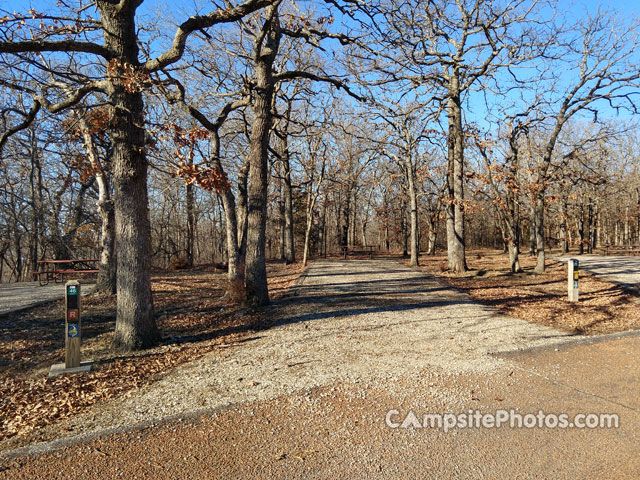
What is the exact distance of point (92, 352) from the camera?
5895 mm

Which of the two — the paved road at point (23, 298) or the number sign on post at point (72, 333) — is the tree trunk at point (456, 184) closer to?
the number sign on post at point (72, 333)

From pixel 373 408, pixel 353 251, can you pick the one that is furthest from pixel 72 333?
pixel 353 251

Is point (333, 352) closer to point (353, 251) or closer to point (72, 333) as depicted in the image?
point (72, 333)

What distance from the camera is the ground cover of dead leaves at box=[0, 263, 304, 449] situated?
4109 millimetres

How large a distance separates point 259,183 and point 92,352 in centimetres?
482

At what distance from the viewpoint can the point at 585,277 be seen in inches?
571

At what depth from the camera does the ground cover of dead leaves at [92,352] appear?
4109mm

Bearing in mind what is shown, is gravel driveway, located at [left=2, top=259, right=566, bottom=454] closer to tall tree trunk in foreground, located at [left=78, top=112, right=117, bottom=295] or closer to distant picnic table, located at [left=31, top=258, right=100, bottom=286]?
tall tree trunk in foreground, located at [left=78, top=112, right=117, bottom=295]

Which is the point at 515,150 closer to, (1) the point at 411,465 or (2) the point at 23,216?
(1) the point at 411,465

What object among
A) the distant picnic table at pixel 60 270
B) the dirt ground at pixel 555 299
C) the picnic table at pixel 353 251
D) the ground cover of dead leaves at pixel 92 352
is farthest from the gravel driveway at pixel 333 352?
the picnic table at pixel 353 251

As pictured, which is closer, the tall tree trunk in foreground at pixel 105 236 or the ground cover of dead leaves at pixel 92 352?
the ground cover of dead leaves at pixel 92 352

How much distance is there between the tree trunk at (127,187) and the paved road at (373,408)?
137 centimetres

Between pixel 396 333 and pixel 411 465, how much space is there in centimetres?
385

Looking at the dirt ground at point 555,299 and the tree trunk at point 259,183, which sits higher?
the tree trunk at point 259,183
